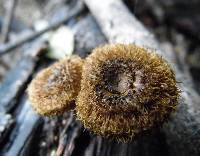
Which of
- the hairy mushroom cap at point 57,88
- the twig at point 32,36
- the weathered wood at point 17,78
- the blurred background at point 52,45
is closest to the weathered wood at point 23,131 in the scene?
the blurred background at point 52,45

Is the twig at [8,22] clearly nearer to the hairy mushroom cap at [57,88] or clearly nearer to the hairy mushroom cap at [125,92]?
the hairy mushroom cap at [57,88]

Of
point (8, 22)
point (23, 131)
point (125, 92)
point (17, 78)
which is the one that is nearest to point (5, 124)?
point (23, 131)

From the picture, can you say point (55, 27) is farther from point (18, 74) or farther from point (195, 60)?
point (195, 60)

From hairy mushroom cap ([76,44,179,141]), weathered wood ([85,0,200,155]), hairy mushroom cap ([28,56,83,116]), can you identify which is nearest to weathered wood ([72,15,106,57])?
weathered wood ([85,0,200,155])

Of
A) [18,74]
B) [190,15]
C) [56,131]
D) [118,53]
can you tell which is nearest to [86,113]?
[118,53]

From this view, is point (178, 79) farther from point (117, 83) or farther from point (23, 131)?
point (23, 131)

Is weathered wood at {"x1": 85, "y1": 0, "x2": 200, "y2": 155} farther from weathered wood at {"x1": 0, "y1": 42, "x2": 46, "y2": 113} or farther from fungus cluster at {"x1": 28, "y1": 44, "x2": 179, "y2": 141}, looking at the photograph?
weathered wood at {"x1": 0, "y1": 42, "x2": 46, "y2": 113}
